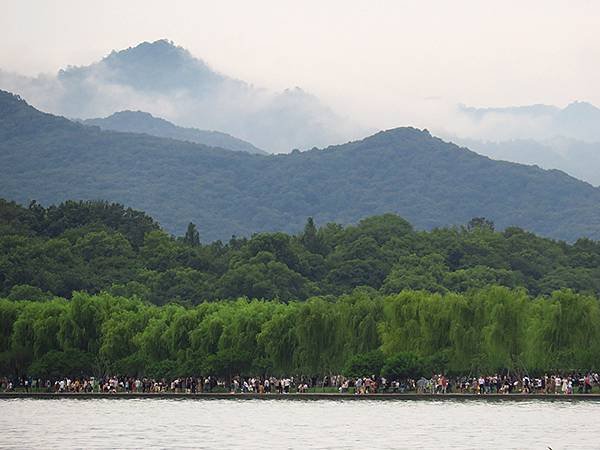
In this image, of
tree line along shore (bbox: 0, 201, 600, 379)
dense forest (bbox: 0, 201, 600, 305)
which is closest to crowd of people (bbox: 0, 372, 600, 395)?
tree line along shore (bbox: 0, 201, 600, 379)

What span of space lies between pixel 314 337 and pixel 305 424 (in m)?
28.9

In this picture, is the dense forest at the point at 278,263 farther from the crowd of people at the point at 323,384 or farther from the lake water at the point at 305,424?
the lake water at the point at 305,424

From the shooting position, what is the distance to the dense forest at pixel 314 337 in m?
87.4

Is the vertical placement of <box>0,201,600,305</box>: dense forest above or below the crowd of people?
above

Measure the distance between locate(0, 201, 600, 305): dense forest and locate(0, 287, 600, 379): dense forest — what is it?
142ft

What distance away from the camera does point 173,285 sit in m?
159

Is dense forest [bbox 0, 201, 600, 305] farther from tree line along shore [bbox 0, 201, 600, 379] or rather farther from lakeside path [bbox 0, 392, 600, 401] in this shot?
lakeside path [bbox 0, 392, 600, 401]

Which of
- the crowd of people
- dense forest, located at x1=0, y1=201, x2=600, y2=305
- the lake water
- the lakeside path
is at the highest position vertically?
dense forest, located at x1=0, y1=201, x2=600, y2=305

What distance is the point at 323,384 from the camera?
311 feet

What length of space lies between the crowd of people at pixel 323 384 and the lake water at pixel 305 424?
5.14m

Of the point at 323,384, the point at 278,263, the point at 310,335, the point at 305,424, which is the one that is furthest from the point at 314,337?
the point at 278,263

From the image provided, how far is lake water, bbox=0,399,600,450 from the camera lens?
5506 cm

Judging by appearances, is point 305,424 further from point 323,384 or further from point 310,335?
point 323,384

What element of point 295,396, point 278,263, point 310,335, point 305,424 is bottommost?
point 305,424
